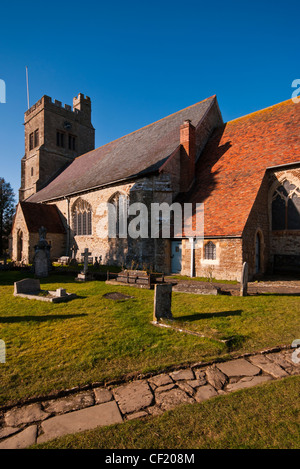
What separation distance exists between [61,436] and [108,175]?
18.9 meters

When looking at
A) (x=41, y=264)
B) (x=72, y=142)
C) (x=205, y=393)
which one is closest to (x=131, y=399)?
(x=205, y=393)

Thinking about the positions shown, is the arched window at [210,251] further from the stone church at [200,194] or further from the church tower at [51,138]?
the church tower at [51,138]

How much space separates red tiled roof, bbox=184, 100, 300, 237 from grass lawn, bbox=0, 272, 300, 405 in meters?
5.39

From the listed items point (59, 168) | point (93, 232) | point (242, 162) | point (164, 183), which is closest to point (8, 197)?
point (59, 168)

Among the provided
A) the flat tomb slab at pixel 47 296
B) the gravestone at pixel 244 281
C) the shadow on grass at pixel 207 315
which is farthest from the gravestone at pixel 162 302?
the flat tomb slab at pixel 47 296

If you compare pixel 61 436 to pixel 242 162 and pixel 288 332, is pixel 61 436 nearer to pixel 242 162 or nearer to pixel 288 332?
pixel 288 332

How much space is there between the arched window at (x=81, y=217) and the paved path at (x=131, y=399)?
19109 mm

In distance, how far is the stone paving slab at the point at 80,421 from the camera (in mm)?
2957

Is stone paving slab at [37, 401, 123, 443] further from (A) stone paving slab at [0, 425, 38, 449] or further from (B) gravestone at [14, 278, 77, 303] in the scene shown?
(B) gravestone at [14, 278, 77, 303]

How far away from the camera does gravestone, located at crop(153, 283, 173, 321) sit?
6770 millimetres

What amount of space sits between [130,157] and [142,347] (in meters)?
18.3

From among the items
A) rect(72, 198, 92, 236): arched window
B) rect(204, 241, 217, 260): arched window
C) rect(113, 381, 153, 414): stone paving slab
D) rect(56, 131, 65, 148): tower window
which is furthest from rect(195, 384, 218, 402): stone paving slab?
rect(56, 131, 65, 148): tower window

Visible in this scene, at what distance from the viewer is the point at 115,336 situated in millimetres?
5703

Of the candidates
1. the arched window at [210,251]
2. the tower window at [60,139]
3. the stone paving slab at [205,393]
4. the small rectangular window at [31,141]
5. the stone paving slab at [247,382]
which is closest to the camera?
the stone paving slab at [205,393]
